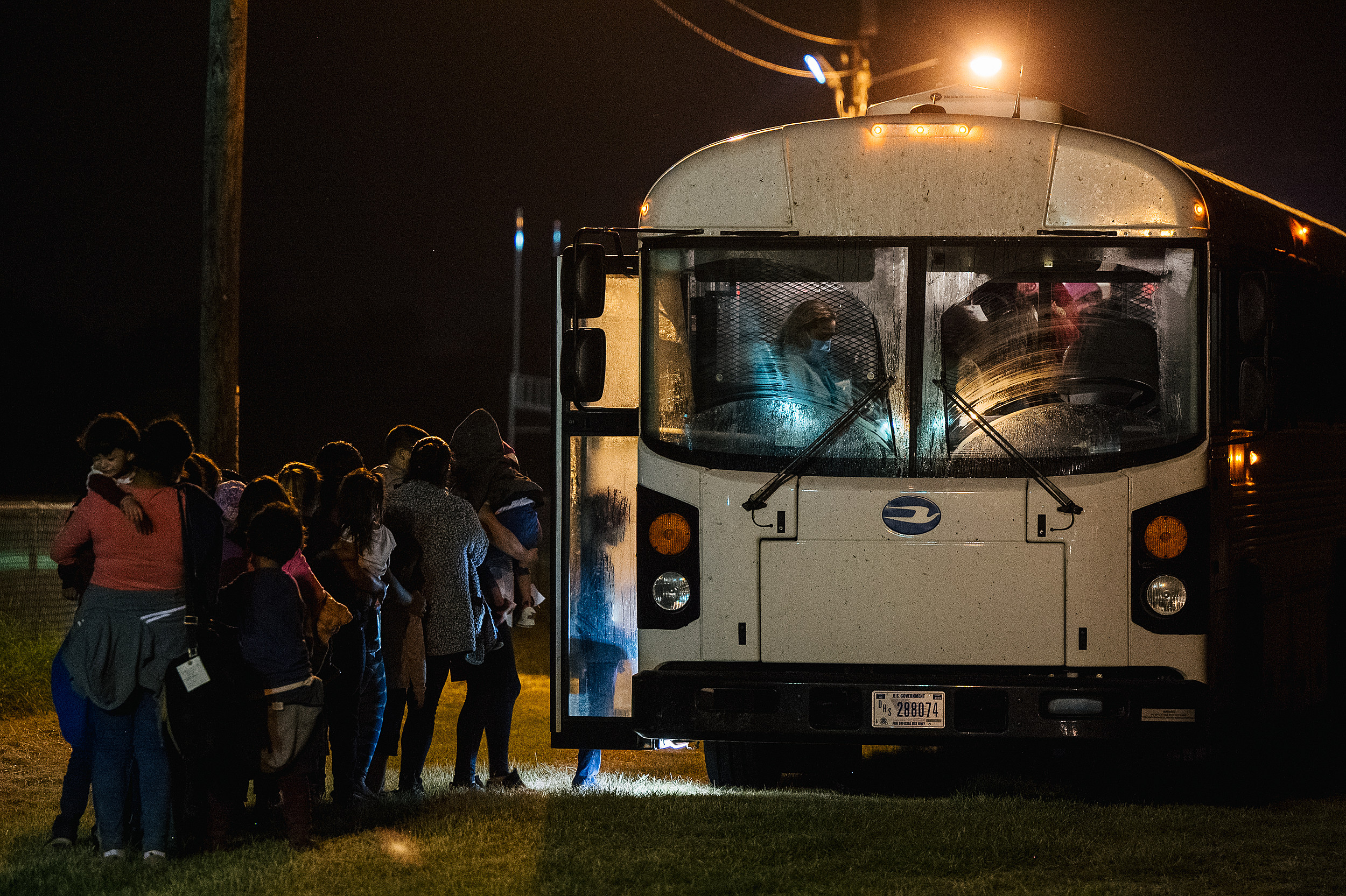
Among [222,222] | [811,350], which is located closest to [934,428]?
[811,350]

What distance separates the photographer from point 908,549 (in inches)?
294

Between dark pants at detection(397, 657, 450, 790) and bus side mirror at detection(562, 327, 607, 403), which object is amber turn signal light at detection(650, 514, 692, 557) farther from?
dark pants at detection(397, 657, 450, 790)

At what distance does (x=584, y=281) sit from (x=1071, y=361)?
216 cm

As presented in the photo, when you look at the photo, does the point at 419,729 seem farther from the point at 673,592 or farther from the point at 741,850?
the point at 741,850

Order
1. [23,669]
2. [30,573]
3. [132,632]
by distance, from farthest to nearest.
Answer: [30,573]
[23,669]
[132,632]

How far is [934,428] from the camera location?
7.48 meters

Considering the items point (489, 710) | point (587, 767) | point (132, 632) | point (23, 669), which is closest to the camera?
point (132, 632)

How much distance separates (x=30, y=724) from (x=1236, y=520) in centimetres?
775

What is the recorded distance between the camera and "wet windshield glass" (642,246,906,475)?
7.52m

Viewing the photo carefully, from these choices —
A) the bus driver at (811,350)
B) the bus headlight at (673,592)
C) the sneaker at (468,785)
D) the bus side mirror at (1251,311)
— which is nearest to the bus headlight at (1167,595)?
the bus side mirror at (1251,311)

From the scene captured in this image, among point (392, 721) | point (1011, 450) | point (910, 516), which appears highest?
point (1011, 450)

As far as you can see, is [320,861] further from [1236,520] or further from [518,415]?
[518,415]

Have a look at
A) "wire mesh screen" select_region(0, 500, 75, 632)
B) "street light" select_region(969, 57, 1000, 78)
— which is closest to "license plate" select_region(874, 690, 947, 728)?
"street light" select_region(969, 57, 1000, 78)

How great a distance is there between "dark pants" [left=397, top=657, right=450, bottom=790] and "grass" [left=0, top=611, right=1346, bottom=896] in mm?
172
